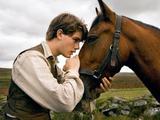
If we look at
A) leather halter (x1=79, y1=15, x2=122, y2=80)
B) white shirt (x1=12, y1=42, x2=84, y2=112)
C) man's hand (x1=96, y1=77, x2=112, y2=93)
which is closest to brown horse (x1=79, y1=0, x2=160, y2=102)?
leather halter (x1=79, y1=15, x2=122, y2=80)

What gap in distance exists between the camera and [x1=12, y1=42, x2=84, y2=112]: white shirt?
11.2ft

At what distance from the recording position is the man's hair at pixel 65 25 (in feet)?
12.5

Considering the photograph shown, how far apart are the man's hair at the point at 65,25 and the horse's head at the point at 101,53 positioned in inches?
33.6

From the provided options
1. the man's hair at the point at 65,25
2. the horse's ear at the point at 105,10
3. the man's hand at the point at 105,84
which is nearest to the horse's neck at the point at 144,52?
the horse's ear at the point at 105,10

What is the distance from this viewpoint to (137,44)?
192 inches

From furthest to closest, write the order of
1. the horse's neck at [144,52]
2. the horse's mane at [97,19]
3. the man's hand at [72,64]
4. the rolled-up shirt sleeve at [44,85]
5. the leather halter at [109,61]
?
the horse's mane at [97,19]
the horse's neck at [144,52]
the leather halter at [109,61]
the man's hand at [72,64]
the rolled-up shirt sleeve at [44,85]

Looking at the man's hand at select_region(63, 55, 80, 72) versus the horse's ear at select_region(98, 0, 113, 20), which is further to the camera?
the horse's ear at select_region(98, 0, 113, 20)

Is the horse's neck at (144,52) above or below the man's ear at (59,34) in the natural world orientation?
below

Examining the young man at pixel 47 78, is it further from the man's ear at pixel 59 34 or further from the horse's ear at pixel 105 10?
the horse's ear at pixel 105 10

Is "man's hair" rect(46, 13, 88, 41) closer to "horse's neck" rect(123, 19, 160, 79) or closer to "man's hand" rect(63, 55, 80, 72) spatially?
"man's hand" rect(63, 55, 80, 72)

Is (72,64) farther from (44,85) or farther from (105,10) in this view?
(105,10)

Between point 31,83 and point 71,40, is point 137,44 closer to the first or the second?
point 71,40

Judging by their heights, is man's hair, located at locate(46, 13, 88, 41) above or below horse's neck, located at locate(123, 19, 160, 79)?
above

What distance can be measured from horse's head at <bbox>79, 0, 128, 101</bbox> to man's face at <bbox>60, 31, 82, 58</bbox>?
897 millimetres
